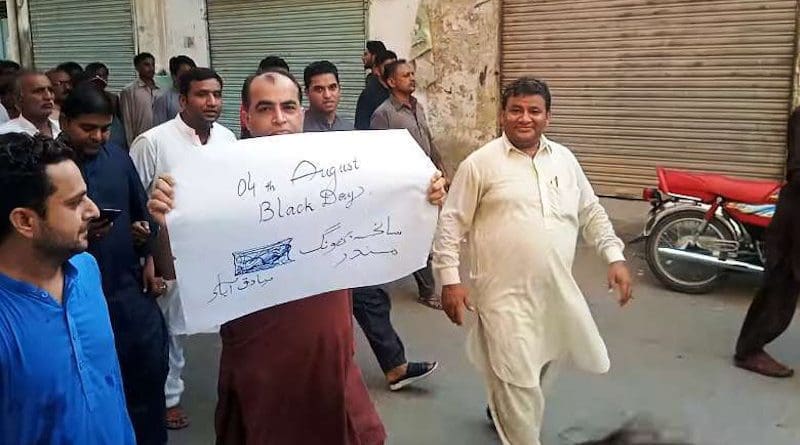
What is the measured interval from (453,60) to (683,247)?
443 cm

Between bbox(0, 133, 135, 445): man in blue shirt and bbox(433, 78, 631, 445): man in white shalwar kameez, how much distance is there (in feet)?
5.42

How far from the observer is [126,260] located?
3.37 metres

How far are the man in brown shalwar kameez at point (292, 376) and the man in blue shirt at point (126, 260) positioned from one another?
39.7 inches

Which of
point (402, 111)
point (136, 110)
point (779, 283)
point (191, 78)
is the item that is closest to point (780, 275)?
point (779, 283)

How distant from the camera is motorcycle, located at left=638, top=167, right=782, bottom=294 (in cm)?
610

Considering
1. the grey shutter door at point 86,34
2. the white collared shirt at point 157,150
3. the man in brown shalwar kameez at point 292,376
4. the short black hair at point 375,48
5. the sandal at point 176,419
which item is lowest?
the sandal at point 176,419

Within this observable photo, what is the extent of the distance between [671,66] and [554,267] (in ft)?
18.7

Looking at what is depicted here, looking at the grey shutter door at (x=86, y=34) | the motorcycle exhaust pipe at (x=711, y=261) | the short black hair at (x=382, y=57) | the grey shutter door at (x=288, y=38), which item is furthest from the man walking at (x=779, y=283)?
the grey shutter door at (x=86, y=34)

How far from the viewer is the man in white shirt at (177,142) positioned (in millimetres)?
4098

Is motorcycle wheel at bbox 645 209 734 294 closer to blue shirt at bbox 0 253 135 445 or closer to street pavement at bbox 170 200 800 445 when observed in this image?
street pavement at bbox 170 200 800 445

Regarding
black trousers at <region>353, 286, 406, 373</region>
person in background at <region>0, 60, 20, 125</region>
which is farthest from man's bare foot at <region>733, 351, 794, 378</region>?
person in background at <region>0, 60, 20, 125</region>

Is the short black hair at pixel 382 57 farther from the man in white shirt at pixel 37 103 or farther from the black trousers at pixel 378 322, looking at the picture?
the black trousers at pixel 378 322

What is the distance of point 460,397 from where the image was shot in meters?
4.47

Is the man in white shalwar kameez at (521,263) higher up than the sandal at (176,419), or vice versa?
the man in white shalwar kameez at (521,263)
